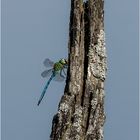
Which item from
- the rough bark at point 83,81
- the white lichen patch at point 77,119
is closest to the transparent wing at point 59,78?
the rough bark at point 83,81

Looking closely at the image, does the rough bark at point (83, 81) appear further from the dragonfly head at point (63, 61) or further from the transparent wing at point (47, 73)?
the transparent wing at point (47, 73)

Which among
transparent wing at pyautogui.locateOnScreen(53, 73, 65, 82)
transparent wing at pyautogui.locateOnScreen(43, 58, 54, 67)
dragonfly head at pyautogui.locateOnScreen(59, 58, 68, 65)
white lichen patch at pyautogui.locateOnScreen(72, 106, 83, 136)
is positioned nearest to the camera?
white lichen patch at pyautogui.locateOnScreen(72, 106, 83, 136)

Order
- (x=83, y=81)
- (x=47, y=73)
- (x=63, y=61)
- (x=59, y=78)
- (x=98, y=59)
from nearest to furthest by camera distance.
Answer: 1. (x=83, y=81)
2. (x=98, y=59)
3. (x=63, y=61)
4. (x=59, y=78)
5. (x=47, y=73)

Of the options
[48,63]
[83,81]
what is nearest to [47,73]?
[48,63]

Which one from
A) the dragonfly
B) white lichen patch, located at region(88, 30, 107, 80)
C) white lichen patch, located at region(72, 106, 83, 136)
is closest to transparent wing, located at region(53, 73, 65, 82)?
the dragonfly

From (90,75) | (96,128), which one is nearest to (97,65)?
(90,75)

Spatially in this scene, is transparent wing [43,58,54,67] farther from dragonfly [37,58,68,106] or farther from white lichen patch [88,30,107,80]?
white lichen patch [88,30,107,80]

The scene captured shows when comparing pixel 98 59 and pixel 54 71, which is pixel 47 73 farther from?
pixel 98 59
